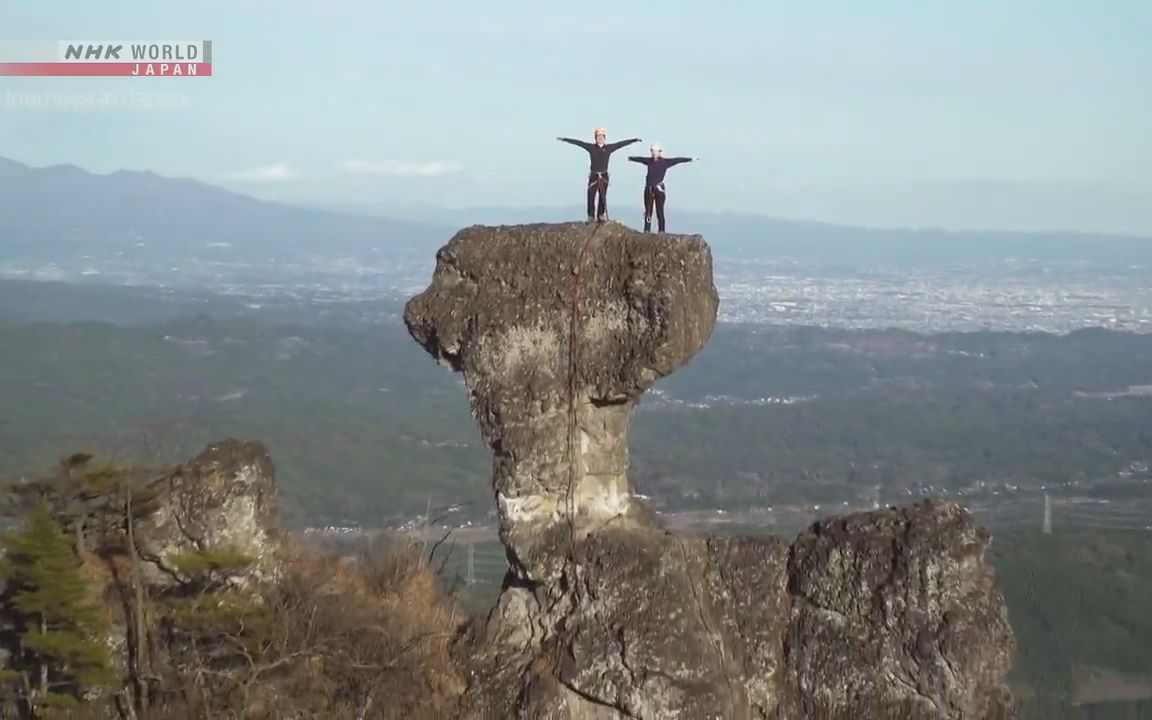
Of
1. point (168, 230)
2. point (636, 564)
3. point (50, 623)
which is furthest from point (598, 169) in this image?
point (168, 230)

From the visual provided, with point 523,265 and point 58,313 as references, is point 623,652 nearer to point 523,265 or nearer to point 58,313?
point 523,265

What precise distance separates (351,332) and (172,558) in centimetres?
7415

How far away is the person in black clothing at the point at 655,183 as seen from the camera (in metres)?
13.7

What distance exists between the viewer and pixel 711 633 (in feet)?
40.6

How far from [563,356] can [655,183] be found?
2.27m

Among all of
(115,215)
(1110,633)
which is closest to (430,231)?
(115,215)

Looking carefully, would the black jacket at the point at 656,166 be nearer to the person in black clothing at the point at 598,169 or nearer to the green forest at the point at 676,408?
the person in black clothing at the point at 598,169

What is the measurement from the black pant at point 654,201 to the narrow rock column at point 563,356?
43.3 inches

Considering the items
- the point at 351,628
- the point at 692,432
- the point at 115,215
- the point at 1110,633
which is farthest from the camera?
the point at 115,215

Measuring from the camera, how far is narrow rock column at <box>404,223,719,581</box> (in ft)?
40.4

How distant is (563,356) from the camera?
12484 mm

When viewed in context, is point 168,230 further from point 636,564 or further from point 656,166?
point 636,564

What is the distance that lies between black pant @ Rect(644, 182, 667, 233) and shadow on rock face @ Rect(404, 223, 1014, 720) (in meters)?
1.18

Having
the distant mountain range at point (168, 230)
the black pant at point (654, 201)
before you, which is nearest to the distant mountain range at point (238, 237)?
the distant mountain range at point (168, 230)
